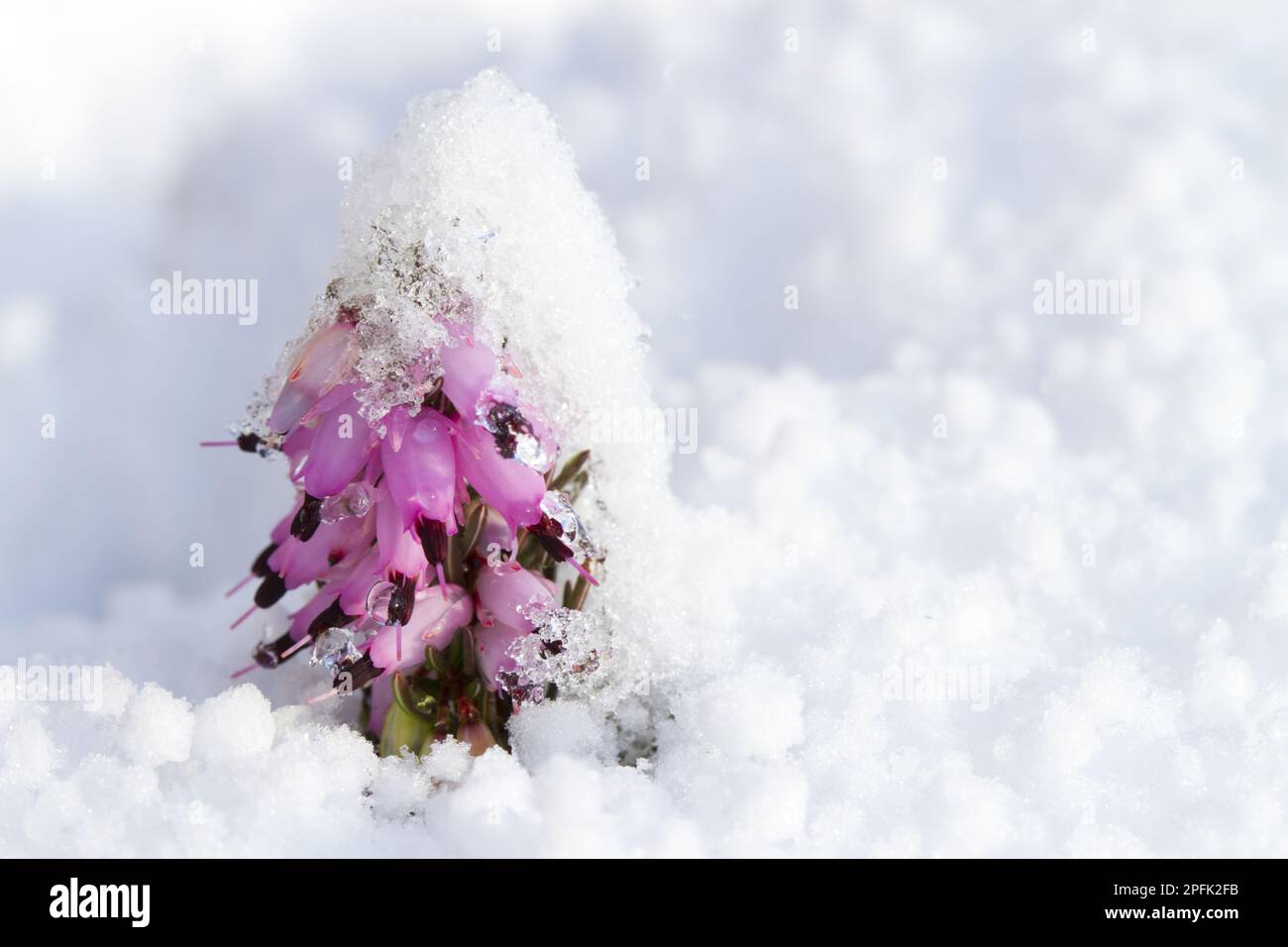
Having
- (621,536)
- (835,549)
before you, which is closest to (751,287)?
(835,549)

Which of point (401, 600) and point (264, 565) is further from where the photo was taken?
point (264, 565)

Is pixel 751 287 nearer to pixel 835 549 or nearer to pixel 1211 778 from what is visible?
pixel 835 549

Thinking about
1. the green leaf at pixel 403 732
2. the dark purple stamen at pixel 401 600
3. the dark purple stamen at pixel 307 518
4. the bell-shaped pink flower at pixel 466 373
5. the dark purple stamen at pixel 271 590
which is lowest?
the green leaf at pixel 403 732

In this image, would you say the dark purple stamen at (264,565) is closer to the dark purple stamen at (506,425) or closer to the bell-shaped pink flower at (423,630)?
the bell-shaped pink flower at (423,630)

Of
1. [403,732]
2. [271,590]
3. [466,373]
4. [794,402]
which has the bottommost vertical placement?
[403,732]

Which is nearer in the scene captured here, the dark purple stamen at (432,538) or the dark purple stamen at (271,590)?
the dark purple stamen at (432,538)

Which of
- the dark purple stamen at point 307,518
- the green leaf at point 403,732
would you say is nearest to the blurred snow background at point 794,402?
the green leaf at point 403,732

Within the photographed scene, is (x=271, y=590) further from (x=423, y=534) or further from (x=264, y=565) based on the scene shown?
(x=423, y=534)

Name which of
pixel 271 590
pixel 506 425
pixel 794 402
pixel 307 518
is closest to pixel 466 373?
pixel 506 425
